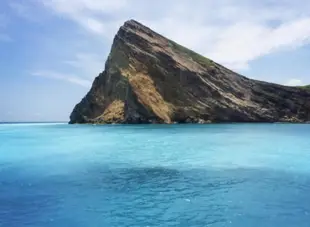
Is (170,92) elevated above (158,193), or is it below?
above

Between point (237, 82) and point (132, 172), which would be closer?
point (132, 172)

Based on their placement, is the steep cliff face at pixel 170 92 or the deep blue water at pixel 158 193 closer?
the deep blue water at pixel 158 193

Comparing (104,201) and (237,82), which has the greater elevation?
(237,82)

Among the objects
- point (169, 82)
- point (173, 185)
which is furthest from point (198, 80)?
point (173, 185)

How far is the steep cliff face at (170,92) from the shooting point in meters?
129

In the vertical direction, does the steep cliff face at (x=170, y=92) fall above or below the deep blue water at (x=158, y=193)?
above

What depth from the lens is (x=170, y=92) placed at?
136375 millimetres

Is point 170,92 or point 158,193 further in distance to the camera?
point 170,92

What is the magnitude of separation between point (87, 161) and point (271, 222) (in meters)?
20.9

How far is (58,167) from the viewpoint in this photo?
27250 mm

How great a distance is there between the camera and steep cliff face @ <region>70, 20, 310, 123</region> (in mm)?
129250

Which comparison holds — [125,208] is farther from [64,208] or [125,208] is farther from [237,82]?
[237,82]

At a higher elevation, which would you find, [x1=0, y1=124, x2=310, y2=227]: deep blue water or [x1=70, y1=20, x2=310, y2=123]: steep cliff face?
[x1=70, y1=20, x2=310, y2=123]: steep cliff face

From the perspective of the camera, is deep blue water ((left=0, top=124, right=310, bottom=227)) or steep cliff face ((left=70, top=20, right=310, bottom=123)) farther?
steep cliff face ((left=70, top=20, right=310, bottom=123))
